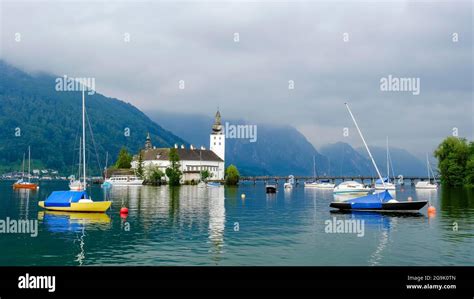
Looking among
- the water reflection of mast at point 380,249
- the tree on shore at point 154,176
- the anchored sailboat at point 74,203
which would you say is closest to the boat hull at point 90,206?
the anchored sailboat at point 74,203

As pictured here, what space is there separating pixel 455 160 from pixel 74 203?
135878 mm

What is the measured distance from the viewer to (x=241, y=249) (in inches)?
1356

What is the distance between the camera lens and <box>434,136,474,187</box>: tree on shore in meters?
155

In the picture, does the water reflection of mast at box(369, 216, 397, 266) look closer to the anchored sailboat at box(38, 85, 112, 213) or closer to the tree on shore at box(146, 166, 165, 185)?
the anchored sailboat at box(38, 85, 112, 213)

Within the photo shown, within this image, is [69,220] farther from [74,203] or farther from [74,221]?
[74,203]

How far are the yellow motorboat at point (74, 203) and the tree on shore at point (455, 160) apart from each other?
13044 centimetres

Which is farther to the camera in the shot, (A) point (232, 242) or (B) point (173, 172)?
(B) point (173, 172)

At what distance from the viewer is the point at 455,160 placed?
6181 inches

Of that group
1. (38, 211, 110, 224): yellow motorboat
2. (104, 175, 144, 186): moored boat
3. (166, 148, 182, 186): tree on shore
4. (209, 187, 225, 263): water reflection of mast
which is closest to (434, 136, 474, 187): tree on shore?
(166, 148, 182, 186): tree on shore

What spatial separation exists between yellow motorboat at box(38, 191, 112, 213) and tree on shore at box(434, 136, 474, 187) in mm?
130438

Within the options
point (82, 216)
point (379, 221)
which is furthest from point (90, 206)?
point (379, 221)
